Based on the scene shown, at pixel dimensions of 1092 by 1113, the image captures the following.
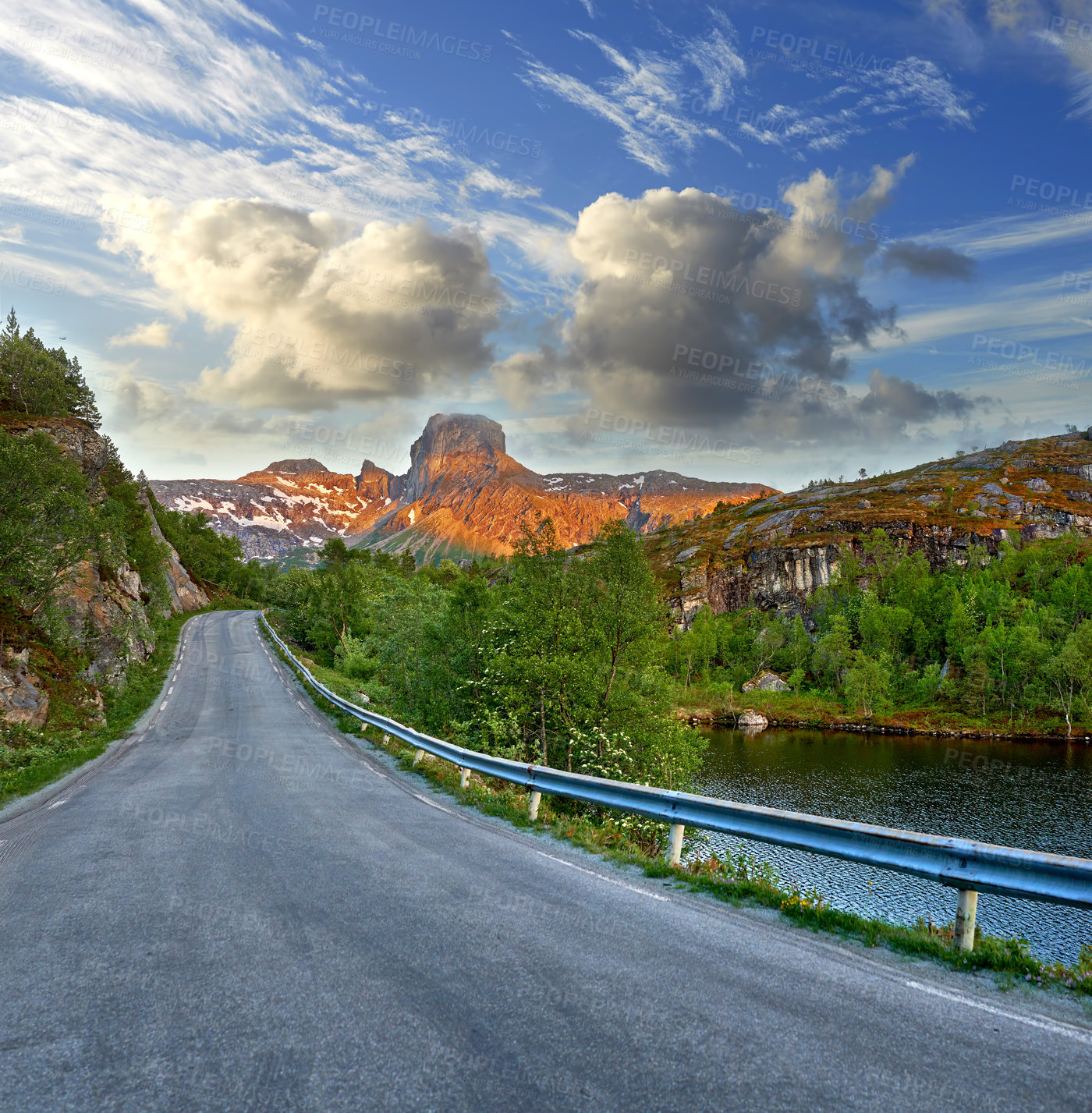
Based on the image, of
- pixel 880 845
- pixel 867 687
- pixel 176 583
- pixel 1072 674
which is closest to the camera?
pixel 880 845

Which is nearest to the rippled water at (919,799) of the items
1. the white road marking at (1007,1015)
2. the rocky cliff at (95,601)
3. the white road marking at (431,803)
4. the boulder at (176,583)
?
the white road marking at (431,803)

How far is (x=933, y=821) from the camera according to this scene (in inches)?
1396

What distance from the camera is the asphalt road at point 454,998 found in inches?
135

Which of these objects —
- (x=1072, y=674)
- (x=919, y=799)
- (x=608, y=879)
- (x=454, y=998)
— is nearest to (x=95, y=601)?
(x=608, y=879)

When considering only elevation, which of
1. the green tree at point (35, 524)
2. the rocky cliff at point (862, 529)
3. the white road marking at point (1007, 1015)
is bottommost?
the white road marking at point (1007, 1015)

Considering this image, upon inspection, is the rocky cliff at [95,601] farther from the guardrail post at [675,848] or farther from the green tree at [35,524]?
the guardrail post at [675,848]

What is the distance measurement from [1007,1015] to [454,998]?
12.8 feet

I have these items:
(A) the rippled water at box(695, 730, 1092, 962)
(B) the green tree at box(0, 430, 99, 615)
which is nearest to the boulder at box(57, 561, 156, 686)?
(B) the green tree at box(0, 430, 99, 615)

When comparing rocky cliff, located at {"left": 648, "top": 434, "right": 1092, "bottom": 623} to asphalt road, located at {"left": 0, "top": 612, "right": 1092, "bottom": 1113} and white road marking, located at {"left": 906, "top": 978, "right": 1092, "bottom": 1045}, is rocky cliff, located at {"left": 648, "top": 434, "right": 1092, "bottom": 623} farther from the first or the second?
white road marking, located at {"left": 906, "top": 978, "right": 1092, "bottom": 1045}

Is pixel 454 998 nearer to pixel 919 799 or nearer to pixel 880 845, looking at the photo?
pixel 880 845

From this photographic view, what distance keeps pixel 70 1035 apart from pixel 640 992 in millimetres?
3844

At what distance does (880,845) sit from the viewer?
21.0 feet

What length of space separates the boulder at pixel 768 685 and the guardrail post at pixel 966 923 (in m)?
95.9

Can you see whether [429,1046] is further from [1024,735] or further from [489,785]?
[1024,735]
